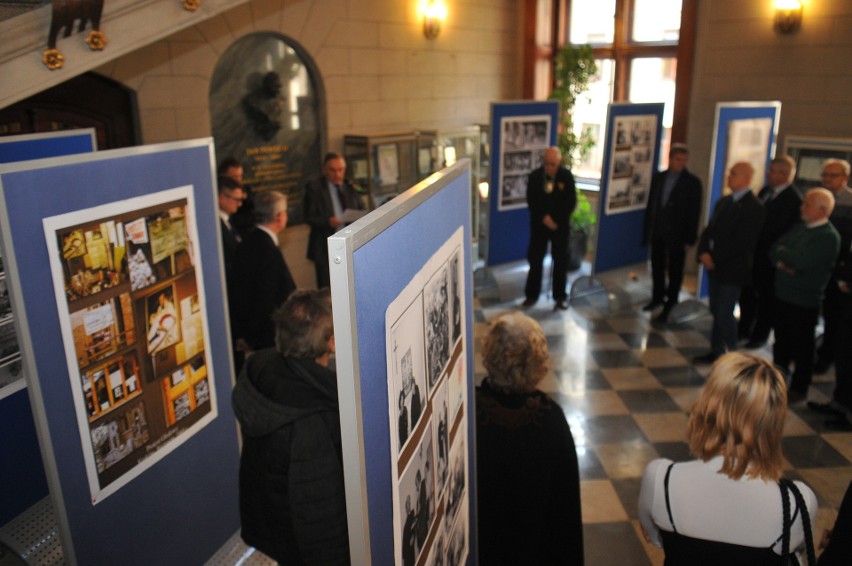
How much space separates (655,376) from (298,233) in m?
3.87

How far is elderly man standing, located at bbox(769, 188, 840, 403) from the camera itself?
4469 mm

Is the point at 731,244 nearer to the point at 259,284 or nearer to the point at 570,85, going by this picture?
the point at 259,284

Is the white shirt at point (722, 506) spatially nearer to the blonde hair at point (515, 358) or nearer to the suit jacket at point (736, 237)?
the blonde hair at point (515, 358)

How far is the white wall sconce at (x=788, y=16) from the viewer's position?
22.8 feet

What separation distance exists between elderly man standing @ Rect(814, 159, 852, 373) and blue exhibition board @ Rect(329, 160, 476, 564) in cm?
488

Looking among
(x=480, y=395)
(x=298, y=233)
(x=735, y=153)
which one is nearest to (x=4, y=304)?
(x=480, y=395)

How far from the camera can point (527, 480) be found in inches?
85.2

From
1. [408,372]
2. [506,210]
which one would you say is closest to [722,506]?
[408,372]

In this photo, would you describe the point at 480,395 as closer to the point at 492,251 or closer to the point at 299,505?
the point at 299,505

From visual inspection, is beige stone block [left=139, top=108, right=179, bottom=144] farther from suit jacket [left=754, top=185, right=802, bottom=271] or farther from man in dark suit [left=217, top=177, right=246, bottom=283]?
suit jacket [left=754, top=185, right=802, bottom=271]

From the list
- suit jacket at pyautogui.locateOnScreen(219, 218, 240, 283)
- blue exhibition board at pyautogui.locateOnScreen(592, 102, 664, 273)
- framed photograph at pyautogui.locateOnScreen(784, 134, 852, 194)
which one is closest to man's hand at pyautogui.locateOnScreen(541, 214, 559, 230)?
blue exhibition board at pyautogui.locateOnScreen(592, 102, 664, 273)

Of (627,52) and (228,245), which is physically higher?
(627,52)

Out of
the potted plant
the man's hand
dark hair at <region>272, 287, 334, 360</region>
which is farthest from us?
the potted plant

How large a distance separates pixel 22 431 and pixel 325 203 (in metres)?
3.40
